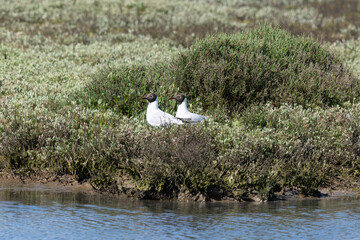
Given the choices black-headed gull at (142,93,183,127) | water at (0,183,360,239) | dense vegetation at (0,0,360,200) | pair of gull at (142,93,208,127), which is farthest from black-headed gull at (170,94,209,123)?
water at (0,183,360,239)

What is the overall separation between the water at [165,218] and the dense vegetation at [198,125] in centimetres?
43

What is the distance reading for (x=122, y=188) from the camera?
8242 millimetres

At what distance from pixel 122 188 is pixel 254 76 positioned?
4.52m

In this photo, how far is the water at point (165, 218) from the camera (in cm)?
643

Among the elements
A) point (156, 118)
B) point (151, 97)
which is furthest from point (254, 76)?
point (156, 118)

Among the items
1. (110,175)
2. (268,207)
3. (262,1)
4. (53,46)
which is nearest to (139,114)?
(110,175)

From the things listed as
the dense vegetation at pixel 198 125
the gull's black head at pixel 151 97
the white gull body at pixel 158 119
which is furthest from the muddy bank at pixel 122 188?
the gull's black head at pixel 151 97

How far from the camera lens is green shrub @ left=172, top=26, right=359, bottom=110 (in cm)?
1152

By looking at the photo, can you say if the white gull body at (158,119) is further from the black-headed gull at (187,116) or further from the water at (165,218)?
the water at (165,218)

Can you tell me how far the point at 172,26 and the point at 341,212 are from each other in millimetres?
18212

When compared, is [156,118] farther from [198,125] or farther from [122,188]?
[122,188]

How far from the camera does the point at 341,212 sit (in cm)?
752

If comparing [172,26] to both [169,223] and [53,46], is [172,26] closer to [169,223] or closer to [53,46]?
[53,46]

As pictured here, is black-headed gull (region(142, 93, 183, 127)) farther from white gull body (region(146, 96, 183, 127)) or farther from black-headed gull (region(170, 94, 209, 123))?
black-headed gull (region(170, 94, 209, 123))
